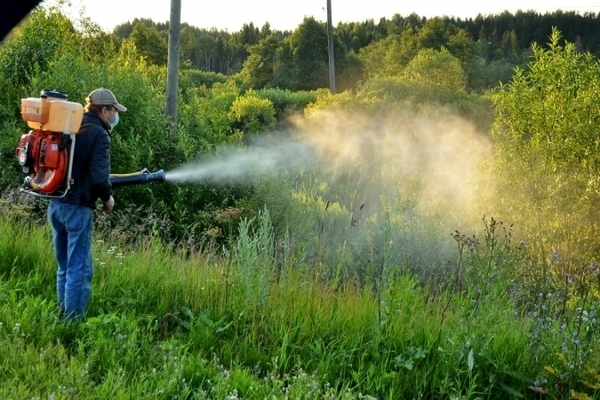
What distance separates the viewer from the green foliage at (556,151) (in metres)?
10.2

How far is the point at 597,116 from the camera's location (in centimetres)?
1014

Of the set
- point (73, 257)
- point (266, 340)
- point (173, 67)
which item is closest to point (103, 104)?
point (73, 257)

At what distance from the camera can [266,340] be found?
15.2ft

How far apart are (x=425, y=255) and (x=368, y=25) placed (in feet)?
292

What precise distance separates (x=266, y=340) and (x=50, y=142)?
6.76 ft

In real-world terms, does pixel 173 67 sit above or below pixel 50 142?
above

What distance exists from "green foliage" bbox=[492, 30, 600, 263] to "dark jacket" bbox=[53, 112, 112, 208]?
754 centimetres

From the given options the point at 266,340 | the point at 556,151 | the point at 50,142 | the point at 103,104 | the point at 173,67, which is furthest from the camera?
the point at 173,67

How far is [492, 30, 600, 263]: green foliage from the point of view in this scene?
1016 cm

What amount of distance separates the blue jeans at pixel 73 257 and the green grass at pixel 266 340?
0.50 feet

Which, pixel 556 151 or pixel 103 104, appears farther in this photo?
pixel 556 151

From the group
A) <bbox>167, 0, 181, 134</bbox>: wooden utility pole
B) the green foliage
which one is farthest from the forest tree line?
the green foliage

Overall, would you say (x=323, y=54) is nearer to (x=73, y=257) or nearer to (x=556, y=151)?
(x=556, y=151)

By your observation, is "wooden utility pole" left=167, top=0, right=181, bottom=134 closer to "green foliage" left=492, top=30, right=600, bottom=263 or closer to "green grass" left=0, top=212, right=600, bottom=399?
"green foliage" left=492, top=30, right=600, bottom=263
